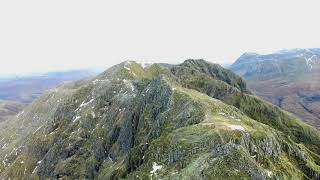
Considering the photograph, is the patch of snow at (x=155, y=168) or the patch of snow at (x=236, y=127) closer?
the patch of snow at (x=155, y=168)

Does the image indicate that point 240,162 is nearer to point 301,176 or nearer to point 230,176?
point 230,176

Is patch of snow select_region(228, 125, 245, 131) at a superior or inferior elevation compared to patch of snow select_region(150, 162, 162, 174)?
superior

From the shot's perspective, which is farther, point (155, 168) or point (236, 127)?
point (236, 127)

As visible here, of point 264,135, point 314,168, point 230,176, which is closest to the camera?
point 230,176

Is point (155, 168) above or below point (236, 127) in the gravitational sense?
below

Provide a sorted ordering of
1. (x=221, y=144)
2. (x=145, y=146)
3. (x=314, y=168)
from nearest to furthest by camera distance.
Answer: (x=221, y=144) < (x=314, y=168) < (x=145, y=146)

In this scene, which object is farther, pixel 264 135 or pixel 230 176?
pixel 264 135

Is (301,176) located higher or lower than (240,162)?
lower

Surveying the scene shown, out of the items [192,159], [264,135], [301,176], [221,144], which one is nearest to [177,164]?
[192,159]

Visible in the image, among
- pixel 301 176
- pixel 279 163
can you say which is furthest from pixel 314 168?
pixel 279 163

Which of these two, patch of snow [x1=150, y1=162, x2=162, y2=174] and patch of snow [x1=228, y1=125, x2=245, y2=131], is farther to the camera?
patch of snow [x1=228, y1=125, x2=245, y2=131]

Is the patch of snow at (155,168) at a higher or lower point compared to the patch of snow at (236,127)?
lower
